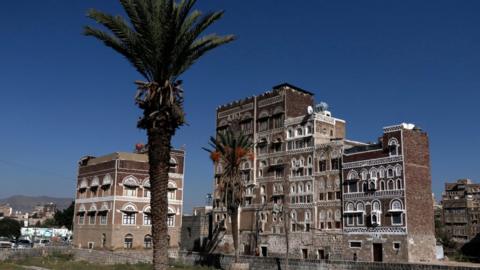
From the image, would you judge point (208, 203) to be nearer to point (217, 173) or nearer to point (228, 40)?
point (217, 173)

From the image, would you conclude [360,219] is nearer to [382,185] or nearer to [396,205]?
[382,185]

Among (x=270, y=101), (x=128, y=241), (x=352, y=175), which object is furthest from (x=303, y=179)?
(x=128, y=241)

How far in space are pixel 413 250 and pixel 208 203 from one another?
38252mm

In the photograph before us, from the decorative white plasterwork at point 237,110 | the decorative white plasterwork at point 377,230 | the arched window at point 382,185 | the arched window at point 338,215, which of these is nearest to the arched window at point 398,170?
the arched window at point 382,185

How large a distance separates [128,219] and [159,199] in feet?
167

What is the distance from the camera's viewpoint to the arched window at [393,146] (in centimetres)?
5338

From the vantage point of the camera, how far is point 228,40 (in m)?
23.9

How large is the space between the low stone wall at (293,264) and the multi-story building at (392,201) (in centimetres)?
891

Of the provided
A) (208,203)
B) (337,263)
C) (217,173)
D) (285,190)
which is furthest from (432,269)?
(208,203)

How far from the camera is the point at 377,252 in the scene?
179 feet

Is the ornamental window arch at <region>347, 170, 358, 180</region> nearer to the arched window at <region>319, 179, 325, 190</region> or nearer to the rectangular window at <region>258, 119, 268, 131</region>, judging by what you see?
the arched window at <region>319, 179, 325, 190</region>

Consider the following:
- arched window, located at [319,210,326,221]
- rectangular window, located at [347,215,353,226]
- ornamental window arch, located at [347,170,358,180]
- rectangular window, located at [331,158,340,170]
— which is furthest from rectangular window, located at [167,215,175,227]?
ornamental window arch, located at [347,170,358,180]

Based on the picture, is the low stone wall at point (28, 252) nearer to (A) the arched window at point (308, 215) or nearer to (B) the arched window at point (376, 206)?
(A) the arched window at point (308, 215)

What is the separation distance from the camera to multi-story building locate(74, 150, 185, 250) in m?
68.9
